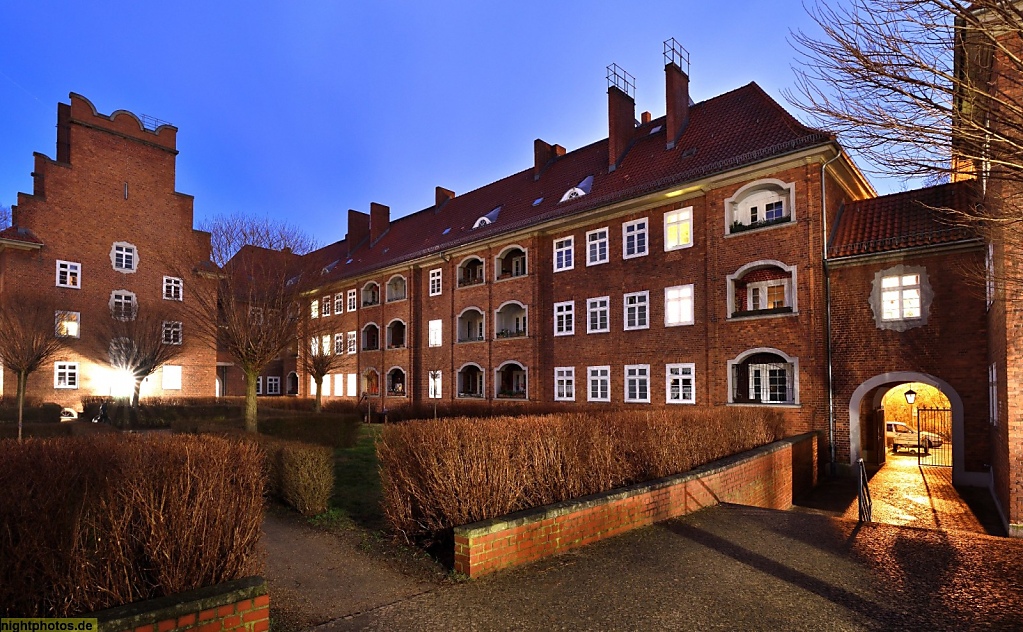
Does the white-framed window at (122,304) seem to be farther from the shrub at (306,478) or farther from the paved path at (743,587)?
the paved path at (743,587)

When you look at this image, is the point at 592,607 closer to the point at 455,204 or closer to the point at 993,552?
the point at 993,552

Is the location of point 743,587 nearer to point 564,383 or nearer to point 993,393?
point 993,393

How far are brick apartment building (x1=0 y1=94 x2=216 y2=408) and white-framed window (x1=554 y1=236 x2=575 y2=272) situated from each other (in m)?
17.5

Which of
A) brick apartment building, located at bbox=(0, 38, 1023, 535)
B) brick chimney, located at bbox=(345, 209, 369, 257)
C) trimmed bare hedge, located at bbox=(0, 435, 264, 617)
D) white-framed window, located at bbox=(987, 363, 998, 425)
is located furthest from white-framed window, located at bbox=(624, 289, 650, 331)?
brick chimney, located at bbox=(345, 209, 369, 257)

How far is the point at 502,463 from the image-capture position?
6863 millimetres

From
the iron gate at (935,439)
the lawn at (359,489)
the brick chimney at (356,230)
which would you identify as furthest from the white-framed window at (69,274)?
the iron gate at (935,439)

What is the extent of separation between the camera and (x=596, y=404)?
Result: 2436cm

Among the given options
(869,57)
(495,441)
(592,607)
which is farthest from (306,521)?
(869,57)

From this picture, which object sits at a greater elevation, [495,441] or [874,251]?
[874,251]

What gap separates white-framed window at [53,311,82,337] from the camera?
Answer: 30281 millimetres

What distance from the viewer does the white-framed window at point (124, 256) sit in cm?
3306

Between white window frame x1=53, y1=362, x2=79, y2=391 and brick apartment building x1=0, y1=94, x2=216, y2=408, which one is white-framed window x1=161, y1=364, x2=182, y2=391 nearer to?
brick apartment building x1=0, y1=94, x2=216, y2=408

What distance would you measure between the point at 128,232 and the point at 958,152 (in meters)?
38.5

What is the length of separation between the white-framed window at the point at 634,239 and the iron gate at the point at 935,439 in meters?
10.9
